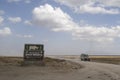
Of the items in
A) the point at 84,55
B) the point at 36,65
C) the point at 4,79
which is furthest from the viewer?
the point at 84,55

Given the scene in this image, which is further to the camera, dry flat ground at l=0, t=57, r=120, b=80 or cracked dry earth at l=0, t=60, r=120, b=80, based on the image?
dry flat ground at l=0, t=57, r=120, b=80

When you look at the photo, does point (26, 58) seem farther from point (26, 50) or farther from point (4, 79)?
point (4, 79)

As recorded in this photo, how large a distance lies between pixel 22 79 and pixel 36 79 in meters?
0.98

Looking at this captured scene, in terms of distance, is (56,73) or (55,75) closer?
(55,75)

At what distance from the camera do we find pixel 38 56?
3847cm

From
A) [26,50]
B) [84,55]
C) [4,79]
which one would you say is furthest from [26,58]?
[84,55]

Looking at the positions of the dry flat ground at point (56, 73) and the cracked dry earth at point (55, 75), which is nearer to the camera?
the cracked dry earth at point (55, 75)

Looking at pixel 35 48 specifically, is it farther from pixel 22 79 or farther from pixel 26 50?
pixel 22 79

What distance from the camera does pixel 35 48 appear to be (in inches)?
1535

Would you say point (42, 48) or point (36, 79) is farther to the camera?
point (42, 48)

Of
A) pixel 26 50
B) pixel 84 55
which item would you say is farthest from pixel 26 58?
pixel 84 55

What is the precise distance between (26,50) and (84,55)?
5643 cm

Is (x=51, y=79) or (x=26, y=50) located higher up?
(x=26, y=50)

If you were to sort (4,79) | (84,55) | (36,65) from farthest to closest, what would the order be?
(84,55)
(36,65)
(4,79)
